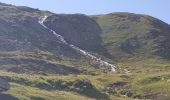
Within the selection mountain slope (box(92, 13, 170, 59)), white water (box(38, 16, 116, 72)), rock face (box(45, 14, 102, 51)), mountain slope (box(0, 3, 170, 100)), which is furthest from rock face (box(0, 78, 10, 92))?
rock face (box(45, 14, 102, 51))

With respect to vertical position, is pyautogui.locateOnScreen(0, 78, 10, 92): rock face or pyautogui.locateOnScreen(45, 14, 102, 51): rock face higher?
pyautogui.locateOnScreen(0, 78, 10, 92): rock face

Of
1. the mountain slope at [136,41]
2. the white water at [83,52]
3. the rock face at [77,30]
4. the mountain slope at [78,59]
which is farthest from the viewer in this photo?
the rock face at [77,30]

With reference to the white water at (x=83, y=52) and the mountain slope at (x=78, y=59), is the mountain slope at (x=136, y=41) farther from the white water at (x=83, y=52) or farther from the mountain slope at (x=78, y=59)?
the white water at (x=83, y=52)

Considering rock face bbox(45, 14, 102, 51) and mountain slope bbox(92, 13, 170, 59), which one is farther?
rock face bbox(45, 14, 102, 51)

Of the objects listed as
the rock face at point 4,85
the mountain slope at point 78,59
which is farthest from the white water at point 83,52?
the rock face at point 4,85

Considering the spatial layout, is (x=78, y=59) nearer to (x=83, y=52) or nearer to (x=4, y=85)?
(x=83, y=52)

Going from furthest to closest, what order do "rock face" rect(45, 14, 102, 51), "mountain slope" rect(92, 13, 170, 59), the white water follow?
"rock face" rect(45, 14, 102, 51), "mountain slope" rect(92, 13, 170, 59), the white water

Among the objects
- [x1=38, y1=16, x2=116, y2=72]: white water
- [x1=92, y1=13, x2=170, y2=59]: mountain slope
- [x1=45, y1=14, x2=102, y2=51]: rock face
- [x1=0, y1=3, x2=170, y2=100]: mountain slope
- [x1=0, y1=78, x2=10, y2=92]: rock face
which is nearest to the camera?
[x1=0, y1=78, x2=10, y2=92]: rock face

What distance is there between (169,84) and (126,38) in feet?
318

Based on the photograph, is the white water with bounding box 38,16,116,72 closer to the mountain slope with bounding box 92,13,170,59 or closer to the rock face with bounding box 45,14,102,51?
the rock face with bounding box 45,14,102,51

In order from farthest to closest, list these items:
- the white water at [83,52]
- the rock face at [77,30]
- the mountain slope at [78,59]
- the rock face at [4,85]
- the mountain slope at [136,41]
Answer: the rock face at [77,30]
the mountain slope at [136,41]
the white water at [83,52]
the mountain slope at [78,59]
the rock face at [4,85]

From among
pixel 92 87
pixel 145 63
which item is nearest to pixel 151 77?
pixel 92 87

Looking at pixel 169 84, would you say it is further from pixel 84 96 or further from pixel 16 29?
pixel 16 29

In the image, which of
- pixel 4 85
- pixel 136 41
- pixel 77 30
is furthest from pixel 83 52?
pixel 4 85
